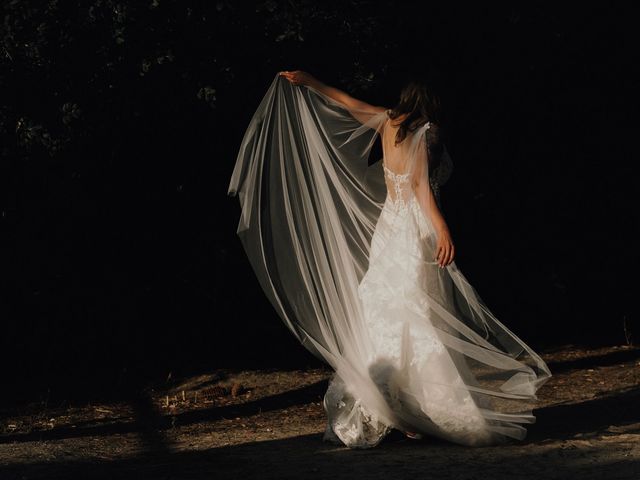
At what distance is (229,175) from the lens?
971cm

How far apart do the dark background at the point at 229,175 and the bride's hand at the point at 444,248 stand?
225 cm

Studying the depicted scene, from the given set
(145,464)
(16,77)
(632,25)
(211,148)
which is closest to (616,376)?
(632,25)

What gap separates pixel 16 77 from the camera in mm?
7262

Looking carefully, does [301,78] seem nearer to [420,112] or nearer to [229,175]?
[420,112]

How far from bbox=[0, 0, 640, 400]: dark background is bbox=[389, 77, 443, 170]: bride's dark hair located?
1617 millimetres

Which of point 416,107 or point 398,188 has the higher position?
point 416,107

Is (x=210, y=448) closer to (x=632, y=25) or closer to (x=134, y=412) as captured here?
(x=134, y=412)

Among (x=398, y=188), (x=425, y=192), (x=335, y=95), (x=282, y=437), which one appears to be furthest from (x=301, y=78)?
(x=282, y=437)

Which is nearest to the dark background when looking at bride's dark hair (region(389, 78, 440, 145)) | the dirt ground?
the dirt ground

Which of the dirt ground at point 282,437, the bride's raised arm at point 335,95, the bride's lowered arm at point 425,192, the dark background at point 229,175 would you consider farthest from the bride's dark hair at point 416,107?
the dirt ground at point 282,437

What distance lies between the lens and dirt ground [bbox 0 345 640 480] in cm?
541

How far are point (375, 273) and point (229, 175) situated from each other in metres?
3.89

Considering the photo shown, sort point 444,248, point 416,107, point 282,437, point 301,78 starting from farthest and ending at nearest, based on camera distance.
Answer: point 282,437, point 301,78, point 416,107, point 444,248

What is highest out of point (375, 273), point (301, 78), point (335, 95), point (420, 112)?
point (301, 78)
